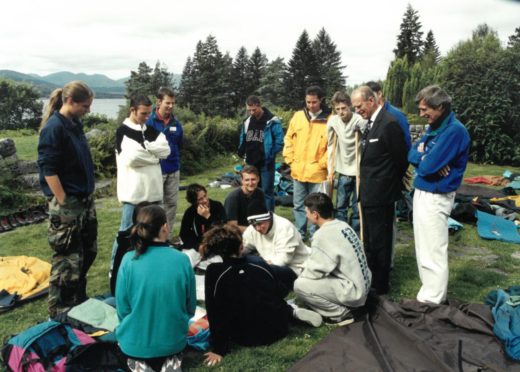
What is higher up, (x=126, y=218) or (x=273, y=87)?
(x=273, y=87)

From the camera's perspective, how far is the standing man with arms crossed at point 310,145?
5.68 metres

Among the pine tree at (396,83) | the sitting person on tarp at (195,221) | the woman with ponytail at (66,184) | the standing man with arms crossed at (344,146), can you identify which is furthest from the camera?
the pine tree at (396,83)

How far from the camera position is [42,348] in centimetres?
295

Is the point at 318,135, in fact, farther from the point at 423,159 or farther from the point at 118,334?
the point at 118,334

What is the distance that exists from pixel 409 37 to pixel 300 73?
17.1 meters

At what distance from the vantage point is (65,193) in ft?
11.8

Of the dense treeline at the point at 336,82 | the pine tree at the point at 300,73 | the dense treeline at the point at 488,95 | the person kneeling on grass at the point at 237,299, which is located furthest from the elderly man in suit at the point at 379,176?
the pine tree at the point at 300,73

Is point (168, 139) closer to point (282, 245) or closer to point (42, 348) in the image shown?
point (282, 245)

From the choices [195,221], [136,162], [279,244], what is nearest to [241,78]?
[195,221]

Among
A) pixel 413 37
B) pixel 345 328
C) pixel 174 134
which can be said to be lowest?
pixel 345 328

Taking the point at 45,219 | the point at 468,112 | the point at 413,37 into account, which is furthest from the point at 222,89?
the point at 45,219

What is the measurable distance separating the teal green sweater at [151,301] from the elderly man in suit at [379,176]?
214 cm

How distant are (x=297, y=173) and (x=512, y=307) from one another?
10.2 ft

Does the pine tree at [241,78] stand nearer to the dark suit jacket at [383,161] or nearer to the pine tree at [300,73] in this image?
the pine tree at [300,73]
